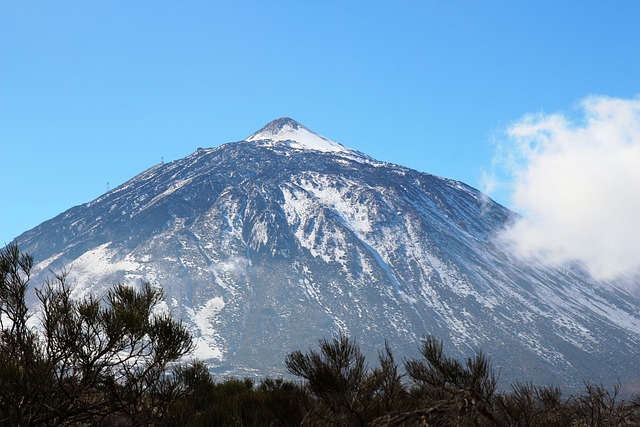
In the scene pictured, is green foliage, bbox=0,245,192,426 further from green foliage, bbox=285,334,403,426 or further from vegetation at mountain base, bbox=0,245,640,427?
green foliage, bbox=285,334,403,426

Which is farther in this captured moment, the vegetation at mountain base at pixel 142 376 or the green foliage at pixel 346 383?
the green foliage at pixel 346 383

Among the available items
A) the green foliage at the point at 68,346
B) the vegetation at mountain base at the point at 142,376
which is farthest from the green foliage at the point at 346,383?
the green foliage at the point at 68,346

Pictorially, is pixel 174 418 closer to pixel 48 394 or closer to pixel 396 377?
pixel 48 394

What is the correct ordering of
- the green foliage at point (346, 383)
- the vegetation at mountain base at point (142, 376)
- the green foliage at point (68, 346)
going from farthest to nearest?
the green foliage at point (346, 383) → the vegetation at mountain base at point (142, 376) → the green foliage at point (68, 346)

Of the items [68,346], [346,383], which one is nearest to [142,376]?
[68,346]

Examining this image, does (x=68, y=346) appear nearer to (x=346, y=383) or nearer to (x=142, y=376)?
(x=142, y=376)

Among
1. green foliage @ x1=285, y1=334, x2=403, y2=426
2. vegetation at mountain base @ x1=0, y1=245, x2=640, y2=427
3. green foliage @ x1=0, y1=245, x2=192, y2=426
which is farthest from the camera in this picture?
green foliage @ x1=285, y1=334, x2=403, y2=426

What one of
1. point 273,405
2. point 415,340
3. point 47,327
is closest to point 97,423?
point 47,327

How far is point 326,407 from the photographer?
11672 mm

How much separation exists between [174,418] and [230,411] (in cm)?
136

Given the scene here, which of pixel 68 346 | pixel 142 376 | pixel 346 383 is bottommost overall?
pixel 346 383

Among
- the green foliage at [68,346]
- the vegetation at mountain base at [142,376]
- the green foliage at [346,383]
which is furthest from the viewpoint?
the green foliage at [346,383]

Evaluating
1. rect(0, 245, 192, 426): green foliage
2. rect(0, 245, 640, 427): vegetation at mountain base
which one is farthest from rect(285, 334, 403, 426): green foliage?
rect(0, 245, 192, 426): green foliage

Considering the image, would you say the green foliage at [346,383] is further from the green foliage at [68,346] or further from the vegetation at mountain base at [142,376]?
the green foliage at [68,346]
